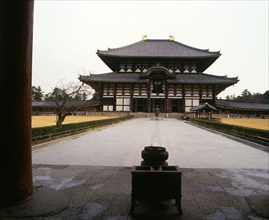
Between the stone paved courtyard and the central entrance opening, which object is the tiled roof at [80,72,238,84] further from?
the stone paved courtyard

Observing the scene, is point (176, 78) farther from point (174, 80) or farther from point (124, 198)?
point (124, 198)

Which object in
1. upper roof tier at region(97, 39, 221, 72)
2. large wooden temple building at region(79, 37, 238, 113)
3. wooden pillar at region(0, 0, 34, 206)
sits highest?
upper roof tier at region(97, 39, 221, 72)

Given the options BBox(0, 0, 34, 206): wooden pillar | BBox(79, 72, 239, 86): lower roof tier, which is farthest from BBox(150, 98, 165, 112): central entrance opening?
BBox(0, 0, 34, 206): wooden pillar

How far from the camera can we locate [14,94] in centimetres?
377

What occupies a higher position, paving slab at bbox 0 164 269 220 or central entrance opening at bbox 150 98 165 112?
central entrance opening at bbox 150 98 165 112

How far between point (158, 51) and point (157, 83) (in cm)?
758

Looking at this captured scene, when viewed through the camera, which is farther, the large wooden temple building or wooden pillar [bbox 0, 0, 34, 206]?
the large wooden temple building

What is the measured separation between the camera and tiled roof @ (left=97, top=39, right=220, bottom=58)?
1616 inches

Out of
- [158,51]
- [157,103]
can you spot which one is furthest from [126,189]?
[158,51]

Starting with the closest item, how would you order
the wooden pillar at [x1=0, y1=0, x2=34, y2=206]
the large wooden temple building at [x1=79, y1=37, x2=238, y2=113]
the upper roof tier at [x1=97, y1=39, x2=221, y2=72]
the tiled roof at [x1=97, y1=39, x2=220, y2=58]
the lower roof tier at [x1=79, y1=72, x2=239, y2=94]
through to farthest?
1. the wooden pillar at [x1=0, y1=0, x2=34, y2=206]
2. the lower roof tier at [x1=79, y1=72, x2=239, y2=94]
3. the large wooden temple building at [x1=79, y1=37, x2=238, y2=113]
4. the upper roof tier at [x1=97, y1=39, x2=221, y2=72]
5. the tiled roof at [x1=97, y1=39, x2=220, y2=58]

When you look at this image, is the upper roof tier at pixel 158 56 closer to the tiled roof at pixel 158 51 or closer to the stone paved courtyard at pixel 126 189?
the tiled roof at pixel 158 51

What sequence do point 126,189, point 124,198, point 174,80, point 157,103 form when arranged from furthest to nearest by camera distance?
point 157,103 → point 174,80 → point 126,189 → point 124,198

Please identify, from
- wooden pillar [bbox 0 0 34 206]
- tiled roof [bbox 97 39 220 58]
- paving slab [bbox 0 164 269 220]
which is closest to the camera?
paving slab [bbox 0 164 269 220]

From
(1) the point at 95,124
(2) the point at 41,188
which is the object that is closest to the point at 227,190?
(2) the point at 41,188
